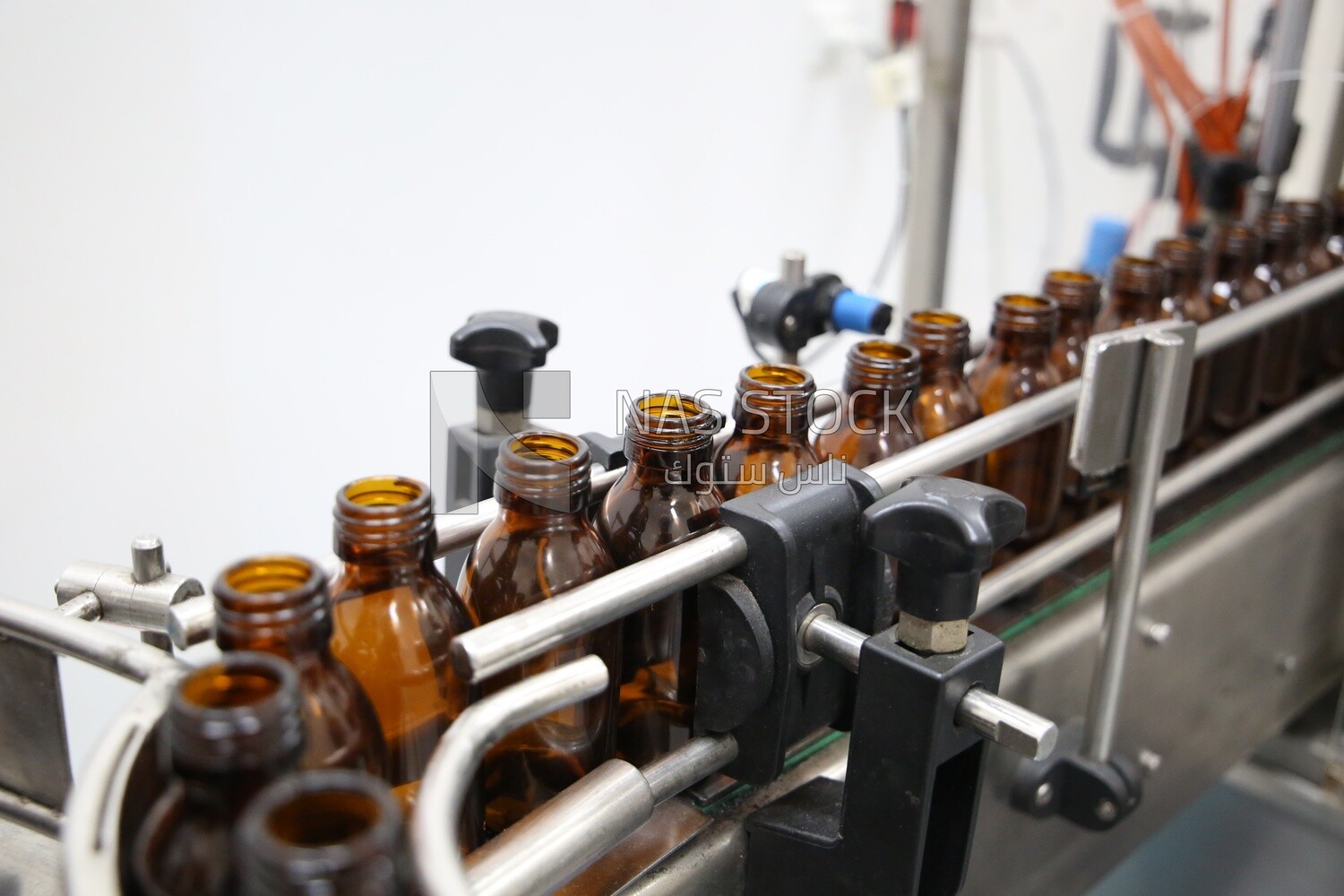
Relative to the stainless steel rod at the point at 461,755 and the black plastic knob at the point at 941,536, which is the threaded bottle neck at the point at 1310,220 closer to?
the black plastic knob at the point at 941,536

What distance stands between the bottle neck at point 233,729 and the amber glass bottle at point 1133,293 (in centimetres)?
74

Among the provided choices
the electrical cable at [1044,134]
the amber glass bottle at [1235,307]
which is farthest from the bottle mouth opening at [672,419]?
the electrical cable at [1044,134]

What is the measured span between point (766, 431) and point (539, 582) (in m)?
0.16

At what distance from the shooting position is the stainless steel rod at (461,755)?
0.27 m

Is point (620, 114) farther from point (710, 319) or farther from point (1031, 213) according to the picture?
point (1031, 213)

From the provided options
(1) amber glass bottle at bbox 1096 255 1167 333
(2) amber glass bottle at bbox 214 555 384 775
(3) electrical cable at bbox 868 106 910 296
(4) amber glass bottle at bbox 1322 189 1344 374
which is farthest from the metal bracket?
(3) electrical cable at bbox 868 106 910 296

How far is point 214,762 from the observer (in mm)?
291

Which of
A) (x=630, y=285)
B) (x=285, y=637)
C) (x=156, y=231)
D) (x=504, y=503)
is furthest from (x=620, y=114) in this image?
(x=285, y=637)

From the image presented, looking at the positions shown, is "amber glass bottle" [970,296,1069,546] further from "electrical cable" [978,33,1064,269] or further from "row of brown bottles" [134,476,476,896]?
"electrical cable" [978,33,1064,269]

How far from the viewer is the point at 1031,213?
81.6 inches

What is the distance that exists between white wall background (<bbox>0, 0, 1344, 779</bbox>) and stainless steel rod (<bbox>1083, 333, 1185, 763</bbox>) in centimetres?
81

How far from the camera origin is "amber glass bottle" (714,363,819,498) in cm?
55

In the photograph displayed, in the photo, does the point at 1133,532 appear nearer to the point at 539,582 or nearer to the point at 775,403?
the point at 775,403

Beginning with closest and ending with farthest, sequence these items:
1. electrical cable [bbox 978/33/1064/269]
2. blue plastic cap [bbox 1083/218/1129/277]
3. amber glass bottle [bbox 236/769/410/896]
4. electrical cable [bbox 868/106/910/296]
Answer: amber glass bottle [bbox 236/769/410/896] → blue plastic cap [bbox 1083/218/1129/277] → electrical cable [bbox 868/106/910/296] → electrical cable [bbox 978/33/1064/269]
